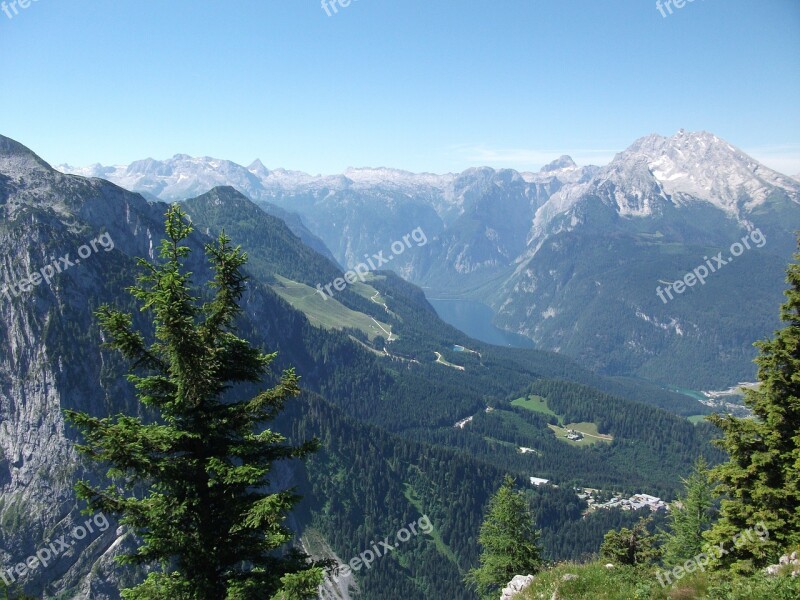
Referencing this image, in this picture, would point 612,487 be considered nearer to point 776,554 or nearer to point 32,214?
point 776,554

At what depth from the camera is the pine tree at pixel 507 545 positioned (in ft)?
128

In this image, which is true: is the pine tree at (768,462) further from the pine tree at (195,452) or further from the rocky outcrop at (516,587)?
the pine tree at (195,452)

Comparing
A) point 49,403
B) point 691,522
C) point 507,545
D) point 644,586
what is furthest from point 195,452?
point 49,403

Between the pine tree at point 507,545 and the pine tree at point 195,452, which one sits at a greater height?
the pine tree at point 195,452

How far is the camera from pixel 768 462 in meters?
23.6

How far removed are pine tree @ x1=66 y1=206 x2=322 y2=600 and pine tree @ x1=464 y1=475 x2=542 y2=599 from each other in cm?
2802

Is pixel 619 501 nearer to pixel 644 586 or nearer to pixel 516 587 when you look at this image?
pixel 516 587

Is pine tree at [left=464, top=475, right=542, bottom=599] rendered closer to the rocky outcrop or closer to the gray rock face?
the rocky outcrop

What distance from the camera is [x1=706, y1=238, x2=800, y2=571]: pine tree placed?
2244cm

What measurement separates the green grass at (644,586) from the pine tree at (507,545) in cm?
1474

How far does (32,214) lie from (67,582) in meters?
105

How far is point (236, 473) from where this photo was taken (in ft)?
46.8

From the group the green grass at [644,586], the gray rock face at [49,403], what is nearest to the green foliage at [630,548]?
the green grass at [644,586]

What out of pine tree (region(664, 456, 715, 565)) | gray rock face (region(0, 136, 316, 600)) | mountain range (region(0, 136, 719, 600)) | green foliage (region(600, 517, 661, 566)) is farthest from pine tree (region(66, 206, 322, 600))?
gray rock face (region(0, 136, 316, 600))
